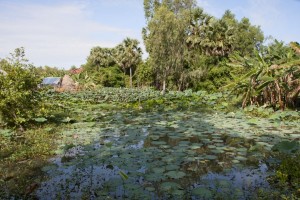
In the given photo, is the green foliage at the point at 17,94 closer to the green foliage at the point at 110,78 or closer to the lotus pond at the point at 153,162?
the lotus pond at the point at 153,162

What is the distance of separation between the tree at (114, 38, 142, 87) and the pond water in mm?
34660

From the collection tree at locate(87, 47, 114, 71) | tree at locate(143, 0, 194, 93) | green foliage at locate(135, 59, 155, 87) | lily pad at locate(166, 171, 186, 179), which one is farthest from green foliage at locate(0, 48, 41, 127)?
tree at locate(87, 47, 114, 71)

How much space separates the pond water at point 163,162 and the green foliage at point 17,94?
177cm

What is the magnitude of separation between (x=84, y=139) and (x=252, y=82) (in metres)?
9.56

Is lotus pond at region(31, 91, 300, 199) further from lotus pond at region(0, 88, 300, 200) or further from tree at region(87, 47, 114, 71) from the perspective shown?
tree at region(87, 47, 114, 71)

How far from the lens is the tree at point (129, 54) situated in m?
44.3

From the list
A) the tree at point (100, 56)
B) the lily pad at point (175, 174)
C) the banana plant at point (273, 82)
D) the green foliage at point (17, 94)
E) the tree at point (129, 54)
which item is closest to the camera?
the lily pad at point (175, 174)

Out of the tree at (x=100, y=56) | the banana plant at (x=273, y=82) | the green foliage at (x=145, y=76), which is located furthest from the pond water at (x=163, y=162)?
the tree at (x=100, y=56)

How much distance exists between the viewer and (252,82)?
14.3m

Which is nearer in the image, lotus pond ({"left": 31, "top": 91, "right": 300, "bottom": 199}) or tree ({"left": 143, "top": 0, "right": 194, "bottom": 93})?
lotus pond ({"left": 31, "top": 91, "right": 300, "bottom": 199})

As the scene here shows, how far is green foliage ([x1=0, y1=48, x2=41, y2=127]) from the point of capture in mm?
9570

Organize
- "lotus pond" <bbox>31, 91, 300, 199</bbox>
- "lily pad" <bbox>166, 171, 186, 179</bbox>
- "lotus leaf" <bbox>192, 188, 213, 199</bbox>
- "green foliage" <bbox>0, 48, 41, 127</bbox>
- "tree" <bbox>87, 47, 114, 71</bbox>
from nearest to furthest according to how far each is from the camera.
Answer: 1. "lotus leaf" <bbox>192, 188, 213, 199</bbox>
2. "lotus pond" <bbox>31, 91, 300, 199</bbox>
3. "lily pad" <bbox>166, 171, 186, 179</bbox>
4. "green foliage" <bbox>0, 48, 41, 127</bbox>
5. "tree" <bbox>87, 47, 114, 71</bbox>

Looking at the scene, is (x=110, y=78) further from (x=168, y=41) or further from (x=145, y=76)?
(x=168, y=41)

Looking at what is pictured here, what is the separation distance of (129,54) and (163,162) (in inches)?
1533
